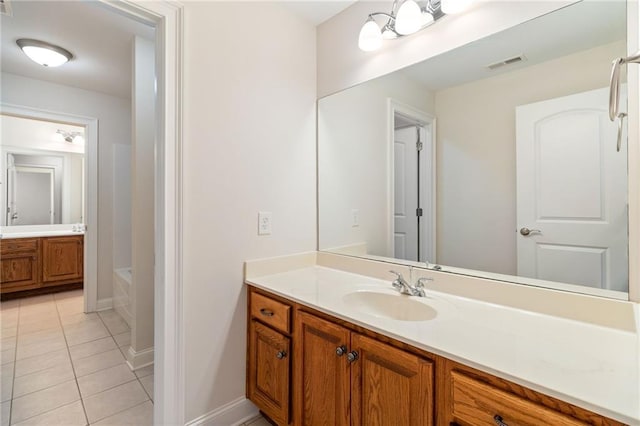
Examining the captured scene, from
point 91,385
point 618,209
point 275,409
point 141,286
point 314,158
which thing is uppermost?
point 314,158

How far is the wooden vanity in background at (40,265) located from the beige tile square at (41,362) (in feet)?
6.87

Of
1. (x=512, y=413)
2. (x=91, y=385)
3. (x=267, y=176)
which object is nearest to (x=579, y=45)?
(x=512, y=413)

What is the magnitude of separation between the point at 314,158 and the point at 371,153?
0.39 metres

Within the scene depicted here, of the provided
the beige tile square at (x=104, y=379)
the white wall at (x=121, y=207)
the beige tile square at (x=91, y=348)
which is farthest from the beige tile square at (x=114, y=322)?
the beige tile square at (x=104, y=379)

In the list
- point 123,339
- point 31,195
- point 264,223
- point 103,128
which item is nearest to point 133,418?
point 123,339

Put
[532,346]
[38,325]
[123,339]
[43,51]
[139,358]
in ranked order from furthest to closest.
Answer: [38,325]
[123,339]
[43,51]
[139,358]
[532,346]

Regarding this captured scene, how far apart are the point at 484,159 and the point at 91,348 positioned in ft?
10.4

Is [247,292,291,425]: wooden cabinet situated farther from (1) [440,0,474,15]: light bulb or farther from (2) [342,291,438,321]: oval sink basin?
(1) [440,0,474,15]: light bulb

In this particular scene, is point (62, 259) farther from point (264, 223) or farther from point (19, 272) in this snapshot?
point (264, 223)

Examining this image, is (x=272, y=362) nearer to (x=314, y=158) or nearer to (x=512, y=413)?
(x=512, y=413)

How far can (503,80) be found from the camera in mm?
1267

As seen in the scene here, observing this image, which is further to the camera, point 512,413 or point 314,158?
point 314,158

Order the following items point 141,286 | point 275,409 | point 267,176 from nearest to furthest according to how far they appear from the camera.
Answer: point 275,409 → point 267,176 → point 141,286

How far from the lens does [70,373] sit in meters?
2.03
